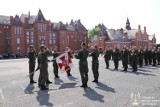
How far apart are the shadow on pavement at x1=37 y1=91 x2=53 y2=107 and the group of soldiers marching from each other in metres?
10.1

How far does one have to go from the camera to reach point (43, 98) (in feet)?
28.0

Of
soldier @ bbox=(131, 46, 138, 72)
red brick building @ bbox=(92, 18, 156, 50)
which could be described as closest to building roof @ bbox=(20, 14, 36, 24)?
red brick building @ bbox=(92, 18, 156, 50)

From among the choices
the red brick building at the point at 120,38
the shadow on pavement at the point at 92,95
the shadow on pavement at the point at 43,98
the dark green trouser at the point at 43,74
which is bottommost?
the shadow on pavement at the point at 43,98

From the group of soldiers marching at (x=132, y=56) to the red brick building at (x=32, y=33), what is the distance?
33.4m

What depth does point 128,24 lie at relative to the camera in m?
97.4

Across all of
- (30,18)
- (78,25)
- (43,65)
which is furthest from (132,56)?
(78,25)

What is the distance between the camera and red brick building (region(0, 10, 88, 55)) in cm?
6059

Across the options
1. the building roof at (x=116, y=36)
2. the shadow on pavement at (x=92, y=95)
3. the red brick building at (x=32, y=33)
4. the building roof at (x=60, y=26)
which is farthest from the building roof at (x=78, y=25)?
the shadow on pavement at (x=92, y=95)

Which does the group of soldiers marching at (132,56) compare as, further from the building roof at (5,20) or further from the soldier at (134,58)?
the building roof at (5,20)

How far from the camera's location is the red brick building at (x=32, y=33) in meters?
60.6

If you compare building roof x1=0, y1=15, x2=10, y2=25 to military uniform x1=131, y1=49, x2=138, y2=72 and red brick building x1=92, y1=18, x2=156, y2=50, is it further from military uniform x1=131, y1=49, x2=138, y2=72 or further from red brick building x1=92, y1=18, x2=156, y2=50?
military uniform x1=131, y1=49, x2=138, y2=72

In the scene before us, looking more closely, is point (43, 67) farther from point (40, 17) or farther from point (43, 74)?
point (40, 17)

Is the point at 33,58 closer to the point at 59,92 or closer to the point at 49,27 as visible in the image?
the point at 59,92

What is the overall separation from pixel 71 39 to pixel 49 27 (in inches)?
451
